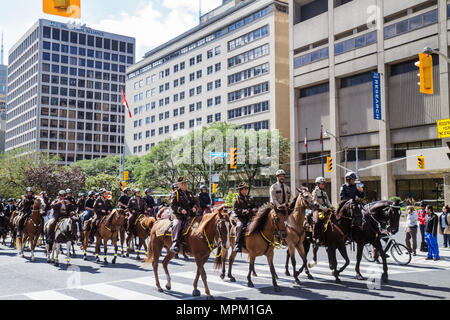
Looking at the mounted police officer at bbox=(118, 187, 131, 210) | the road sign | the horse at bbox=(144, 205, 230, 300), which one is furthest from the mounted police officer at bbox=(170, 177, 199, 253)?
the road sign

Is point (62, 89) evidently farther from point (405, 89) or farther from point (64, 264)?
point (64, 264)

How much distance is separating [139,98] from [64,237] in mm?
108846

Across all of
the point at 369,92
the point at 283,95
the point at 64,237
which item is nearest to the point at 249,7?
the point at 283,95

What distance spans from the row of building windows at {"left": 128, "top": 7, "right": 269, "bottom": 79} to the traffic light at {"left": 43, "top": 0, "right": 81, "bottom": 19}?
79930 millimetres

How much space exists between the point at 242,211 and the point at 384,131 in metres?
50.6

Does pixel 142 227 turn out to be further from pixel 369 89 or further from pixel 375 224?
pixel 369 89

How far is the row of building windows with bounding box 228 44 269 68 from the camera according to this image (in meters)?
81.8

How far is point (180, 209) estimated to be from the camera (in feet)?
37.0

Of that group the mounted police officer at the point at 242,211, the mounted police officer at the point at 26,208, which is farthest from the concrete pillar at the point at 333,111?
the mounted police officer at the point at 242,211

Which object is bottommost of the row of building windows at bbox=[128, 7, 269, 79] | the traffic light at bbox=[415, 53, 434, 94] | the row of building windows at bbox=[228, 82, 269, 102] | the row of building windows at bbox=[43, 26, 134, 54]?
the traffic light at bbox=[415, 53, 434, 94]

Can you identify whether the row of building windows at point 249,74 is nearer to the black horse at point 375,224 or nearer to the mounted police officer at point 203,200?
the mounted police officer at point 203,200

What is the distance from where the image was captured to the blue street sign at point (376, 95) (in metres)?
56.4

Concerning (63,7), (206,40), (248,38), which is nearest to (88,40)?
(206,40)

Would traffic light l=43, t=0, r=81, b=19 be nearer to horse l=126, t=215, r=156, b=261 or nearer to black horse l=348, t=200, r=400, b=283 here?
black horse l=348, t=200, r=400, b=283
